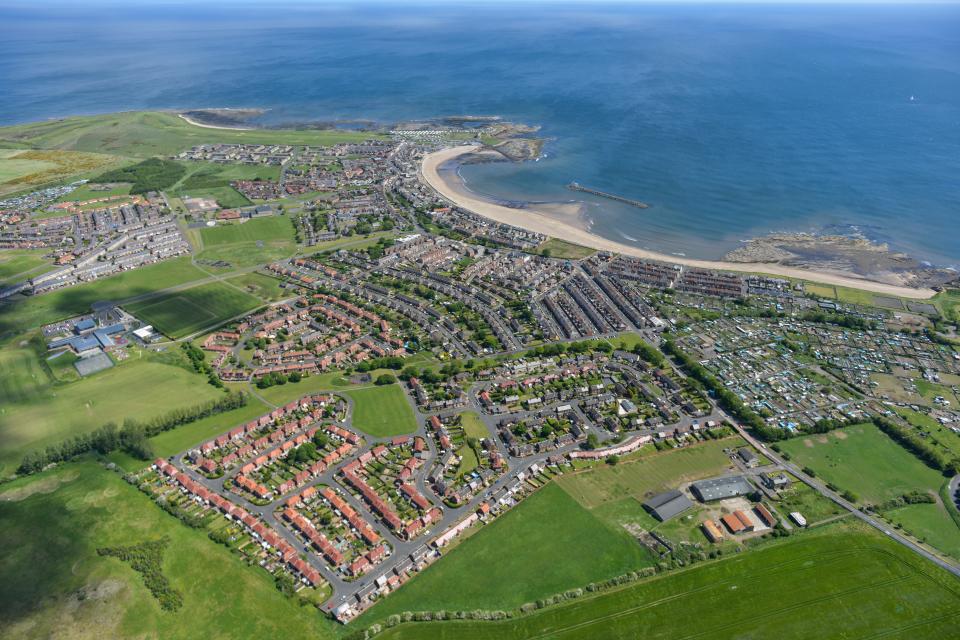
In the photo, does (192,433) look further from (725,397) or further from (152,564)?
(725,397)

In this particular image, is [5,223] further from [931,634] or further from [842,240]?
[842,240]

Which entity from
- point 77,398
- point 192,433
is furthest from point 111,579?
point 77,398

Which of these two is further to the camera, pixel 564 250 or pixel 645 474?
pixel 564 250

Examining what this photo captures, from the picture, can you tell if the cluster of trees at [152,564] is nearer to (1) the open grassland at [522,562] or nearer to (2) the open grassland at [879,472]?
(1) the open grassland at [522,562]

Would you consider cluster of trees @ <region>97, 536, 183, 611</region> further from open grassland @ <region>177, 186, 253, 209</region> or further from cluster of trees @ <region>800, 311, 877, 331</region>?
open grassland @ <region>177, 186, 253, 209</region>

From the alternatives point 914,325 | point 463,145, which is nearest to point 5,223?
point 463,145

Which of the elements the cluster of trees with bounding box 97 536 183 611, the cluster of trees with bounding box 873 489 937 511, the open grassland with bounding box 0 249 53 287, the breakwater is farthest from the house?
the open grassland with bounding box 0 249 53 287
